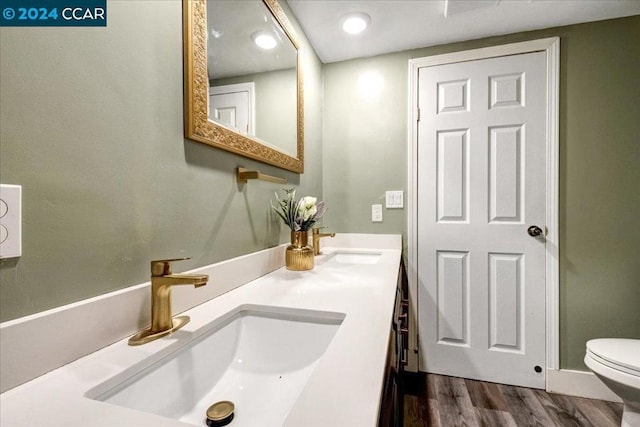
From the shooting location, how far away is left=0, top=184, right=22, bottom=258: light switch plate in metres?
0.40

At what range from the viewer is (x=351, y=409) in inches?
14.3

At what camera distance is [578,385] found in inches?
62.8

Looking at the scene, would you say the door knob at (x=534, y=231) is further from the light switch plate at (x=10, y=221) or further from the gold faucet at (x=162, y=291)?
the light switch plate at (x=10, y=221)

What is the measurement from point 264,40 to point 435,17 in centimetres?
100

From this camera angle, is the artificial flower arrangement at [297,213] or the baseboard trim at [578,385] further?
the baseboard trim at [578,385]

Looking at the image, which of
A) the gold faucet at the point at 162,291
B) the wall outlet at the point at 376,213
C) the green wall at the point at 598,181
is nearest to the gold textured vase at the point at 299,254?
the gold faucet at the point at 162,291

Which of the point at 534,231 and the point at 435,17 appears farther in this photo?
the point at 534,231

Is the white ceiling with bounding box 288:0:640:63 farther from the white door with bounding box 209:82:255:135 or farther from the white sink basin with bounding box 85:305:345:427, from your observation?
the white sink basin with bounding box 85:305:345:427

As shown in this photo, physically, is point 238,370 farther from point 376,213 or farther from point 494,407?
Answer: point 494,407

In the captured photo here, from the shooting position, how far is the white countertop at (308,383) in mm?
352

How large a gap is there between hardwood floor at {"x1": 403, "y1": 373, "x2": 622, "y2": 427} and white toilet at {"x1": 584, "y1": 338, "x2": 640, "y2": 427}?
0.80ft

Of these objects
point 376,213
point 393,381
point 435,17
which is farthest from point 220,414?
point 435,17

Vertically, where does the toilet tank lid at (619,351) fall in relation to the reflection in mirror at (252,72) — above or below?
below

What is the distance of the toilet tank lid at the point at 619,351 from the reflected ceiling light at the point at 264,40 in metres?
2.01
